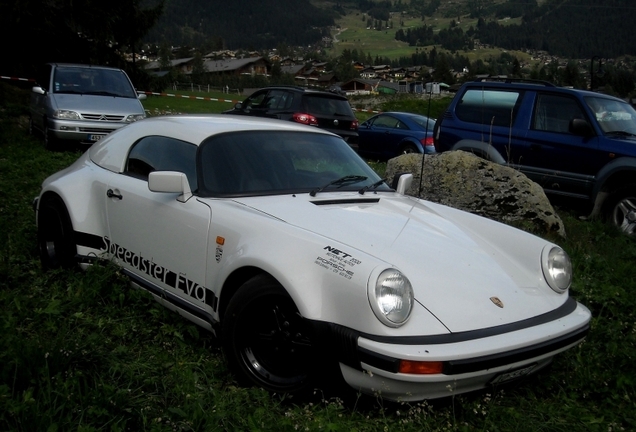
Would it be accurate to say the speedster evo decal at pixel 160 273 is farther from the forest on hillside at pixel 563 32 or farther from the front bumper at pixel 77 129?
the forest on hillside at pixel 563 32

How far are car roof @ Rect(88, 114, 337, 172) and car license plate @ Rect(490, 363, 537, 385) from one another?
2227 mm

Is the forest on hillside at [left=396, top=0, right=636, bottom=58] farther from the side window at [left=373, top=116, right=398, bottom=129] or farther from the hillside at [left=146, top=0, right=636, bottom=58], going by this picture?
the side window at [left=373, top=116, right=398, bottom=129]

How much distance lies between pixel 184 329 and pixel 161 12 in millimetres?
22589

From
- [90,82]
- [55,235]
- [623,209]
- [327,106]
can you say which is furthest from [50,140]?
[623,209]

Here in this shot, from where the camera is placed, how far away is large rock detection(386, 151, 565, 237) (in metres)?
6.52

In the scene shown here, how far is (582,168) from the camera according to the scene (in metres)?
7.87

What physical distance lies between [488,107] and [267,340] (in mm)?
6671

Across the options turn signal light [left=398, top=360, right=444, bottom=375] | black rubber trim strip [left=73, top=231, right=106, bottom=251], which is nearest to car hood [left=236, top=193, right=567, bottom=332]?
turn signal light [left=398, top=360, right=444, bottom=375]

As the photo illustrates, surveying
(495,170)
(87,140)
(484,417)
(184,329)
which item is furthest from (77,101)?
(484,417)

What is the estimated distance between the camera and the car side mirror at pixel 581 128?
25.9 feet

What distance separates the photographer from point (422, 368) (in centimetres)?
268

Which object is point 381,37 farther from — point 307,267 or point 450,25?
point 307,267

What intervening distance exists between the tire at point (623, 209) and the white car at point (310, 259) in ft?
13.1

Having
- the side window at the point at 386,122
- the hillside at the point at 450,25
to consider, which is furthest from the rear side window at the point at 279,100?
the hillside at the point at 450,25
